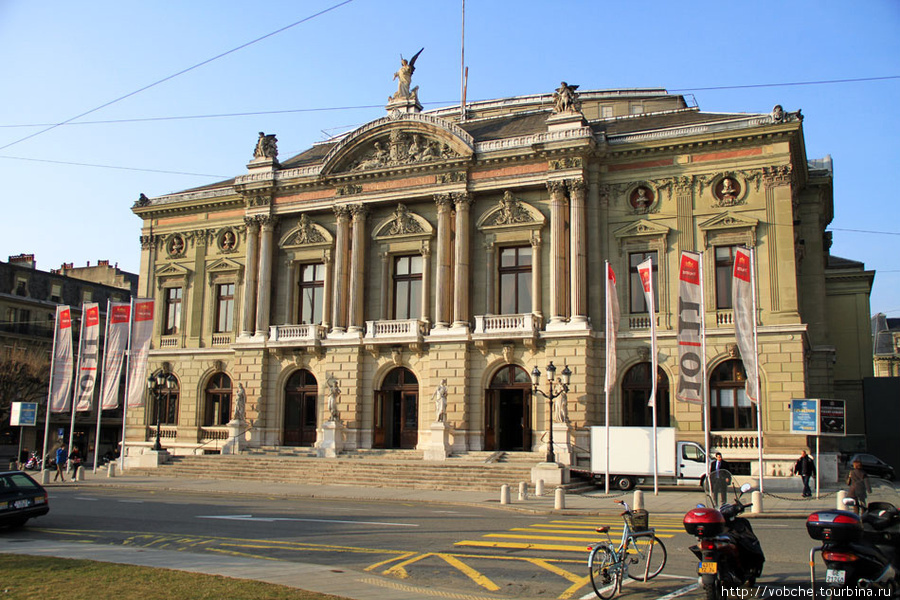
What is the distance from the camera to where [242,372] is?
4288 centimetres

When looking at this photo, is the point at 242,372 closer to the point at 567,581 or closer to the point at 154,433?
the point at 154,433

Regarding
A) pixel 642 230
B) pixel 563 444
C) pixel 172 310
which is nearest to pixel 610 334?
pixel 563 444

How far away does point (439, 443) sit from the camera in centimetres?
3638

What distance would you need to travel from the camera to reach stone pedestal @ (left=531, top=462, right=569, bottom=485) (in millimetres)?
30266

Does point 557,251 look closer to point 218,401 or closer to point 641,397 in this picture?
point 641,397

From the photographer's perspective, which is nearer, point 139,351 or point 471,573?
point 471,573

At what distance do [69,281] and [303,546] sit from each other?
6206cm

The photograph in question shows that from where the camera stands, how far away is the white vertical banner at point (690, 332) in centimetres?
2820

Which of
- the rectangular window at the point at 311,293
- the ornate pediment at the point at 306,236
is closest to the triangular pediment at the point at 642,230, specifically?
the ornate pediment at the point at 306,236

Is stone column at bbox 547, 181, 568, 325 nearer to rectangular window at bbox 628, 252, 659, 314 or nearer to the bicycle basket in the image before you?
rectangular window at bbox 628, 252, 659, 314

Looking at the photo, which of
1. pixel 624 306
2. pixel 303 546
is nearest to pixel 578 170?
pixel 624 306

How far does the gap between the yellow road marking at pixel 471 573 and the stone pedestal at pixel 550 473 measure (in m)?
16.5

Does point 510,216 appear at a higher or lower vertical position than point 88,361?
higher

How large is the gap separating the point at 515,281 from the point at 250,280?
15.3 m
